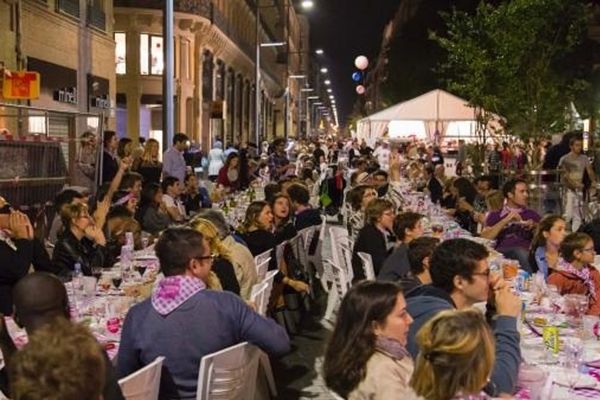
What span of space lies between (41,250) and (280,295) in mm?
2373

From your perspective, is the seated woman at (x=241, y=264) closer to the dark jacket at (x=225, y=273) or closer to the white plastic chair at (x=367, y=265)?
the dark jacket at (x=225, y=273)

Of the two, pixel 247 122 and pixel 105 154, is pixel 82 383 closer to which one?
pixel 105 154

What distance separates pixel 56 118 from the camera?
1354 centimetres

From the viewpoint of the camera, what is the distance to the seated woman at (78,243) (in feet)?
25.5

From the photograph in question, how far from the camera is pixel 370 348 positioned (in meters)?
3.69

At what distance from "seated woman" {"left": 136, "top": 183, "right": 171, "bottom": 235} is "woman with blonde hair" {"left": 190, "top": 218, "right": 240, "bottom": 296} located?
4821 mm

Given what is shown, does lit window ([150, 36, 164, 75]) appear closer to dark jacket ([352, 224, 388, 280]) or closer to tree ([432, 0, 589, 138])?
tree ([432, 0, 589, 138])

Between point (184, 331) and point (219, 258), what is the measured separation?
6.30 feet

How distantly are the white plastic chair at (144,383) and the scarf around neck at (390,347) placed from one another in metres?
1.03

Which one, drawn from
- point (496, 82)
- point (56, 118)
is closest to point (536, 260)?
point (56, 118)

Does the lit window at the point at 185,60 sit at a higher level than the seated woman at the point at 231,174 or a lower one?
higher

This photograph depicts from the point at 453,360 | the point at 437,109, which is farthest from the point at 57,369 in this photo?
the point at 437,109

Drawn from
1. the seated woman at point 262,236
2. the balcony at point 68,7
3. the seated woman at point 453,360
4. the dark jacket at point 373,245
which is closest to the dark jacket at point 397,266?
the dark jacket at point 373,245

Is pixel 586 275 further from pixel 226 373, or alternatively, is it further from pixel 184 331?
pixel 184 331
